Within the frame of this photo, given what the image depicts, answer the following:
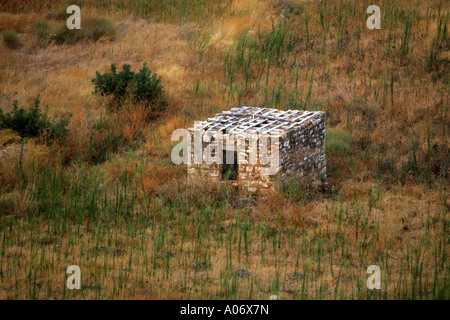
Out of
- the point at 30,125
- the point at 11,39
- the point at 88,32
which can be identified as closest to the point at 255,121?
the point at 30,125

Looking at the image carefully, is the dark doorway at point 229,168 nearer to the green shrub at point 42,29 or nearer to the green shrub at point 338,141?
the green shrub at point 338,141

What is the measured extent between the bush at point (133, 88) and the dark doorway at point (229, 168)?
138 inches

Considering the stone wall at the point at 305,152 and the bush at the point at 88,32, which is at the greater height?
the bush at the point at 88,32

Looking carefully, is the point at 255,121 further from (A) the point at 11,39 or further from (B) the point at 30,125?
(A) the point at 11,39

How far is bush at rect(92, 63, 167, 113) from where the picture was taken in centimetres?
1277

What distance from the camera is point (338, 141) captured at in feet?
37.1

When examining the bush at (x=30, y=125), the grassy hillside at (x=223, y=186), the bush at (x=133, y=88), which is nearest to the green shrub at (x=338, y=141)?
the grassy hillside at (x=223, y=186)

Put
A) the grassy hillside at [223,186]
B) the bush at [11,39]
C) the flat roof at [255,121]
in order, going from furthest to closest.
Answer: the bush at [11,39], the flat roof at [255,121], the grassy hillside at [223,186]

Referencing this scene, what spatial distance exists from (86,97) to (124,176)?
4.35m

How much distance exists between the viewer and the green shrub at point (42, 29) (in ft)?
56.4

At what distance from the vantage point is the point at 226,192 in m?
9.16

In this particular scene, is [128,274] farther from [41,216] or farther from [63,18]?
[63,18]

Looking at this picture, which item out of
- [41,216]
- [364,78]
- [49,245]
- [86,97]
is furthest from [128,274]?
[364,78]

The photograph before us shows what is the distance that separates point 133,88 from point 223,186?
4.42 meters
